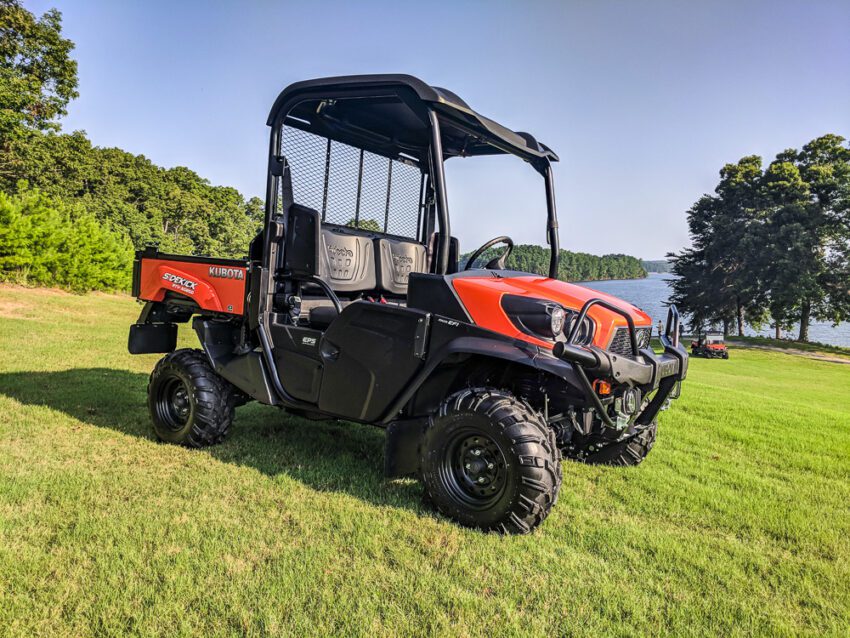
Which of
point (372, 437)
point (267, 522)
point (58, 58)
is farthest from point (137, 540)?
point (58, 58)

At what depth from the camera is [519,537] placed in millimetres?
3484

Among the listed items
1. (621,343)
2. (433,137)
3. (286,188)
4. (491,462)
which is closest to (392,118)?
(286,188)

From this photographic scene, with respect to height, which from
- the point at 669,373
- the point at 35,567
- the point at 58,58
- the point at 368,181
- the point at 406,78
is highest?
the point at 58,58

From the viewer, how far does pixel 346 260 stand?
493cm

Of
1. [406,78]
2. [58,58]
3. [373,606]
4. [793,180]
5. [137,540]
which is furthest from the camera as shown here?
[793,180]

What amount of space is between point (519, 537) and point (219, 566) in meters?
1.66

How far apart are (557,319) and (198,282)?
3314 millimetres

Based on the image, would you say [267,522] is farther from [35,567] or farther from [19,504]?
[19,504]

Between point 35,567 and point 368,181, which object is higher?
point 368,181

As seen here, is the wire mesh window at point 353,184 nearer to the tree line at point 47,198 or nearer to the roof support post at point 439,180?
the roof support post at point 439,180

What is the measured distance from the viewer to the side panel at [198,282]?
4988 millimetres

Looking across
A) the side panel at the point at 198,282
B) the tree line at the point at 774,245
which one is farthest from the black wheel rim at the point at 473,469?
the tree line at the point at 774,245

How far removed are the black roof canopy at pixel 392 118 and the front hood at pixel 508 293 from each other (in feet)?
3.57

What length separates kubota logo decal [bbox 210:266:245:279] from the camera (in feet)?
16.2
